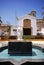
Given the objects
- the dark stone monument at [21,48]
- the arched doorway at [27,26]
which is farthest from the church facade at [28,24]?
the dark stone monument at [21,48]

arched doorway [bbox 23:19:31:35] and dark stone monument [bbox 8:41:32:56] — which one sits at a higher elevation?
arched doorway [bbox 23:19:31:35]

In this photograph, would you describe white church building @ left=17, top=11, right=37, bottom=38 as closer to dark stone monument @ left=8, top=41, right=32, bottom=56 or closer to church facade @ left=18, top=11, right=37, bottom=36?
church facade @ left=18, top=11, right=37, bottom=36

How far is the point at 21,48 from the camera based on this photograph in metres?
6.38

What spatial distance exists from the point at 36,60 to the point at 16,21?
15.3m

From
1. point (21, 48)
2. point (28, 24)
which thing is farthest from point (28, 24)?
point (21, 48)

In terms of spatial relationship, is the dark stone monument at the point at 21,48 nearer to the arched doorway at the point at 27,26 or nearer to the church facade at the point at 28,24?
the church facade at the point at 28,24

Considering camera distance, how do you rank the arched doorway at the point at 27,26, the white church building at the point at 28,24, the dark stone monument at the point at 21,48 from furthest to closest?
the arched doorway at the point at 27,26 < the white church building at the point at 28,24 < the dark stone monument at the point at 21,48

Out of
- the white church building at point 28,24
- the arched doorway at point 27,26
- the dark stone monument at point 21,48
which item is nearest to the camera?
the dark stone monument at point 21,48

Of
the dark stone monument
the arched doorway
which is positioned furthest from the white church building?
the dark stone monument

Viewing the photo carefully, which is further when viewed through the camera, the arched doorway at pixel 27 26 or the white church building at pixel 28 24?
the arched doorway at pixel 27 26

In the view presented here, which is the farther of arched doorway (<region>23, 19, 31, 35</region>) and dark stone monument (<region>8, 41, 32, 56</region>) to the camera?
arched doorway (<region>23, 19, 31, 35</region>)

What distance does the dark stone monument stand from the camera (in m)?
6.38

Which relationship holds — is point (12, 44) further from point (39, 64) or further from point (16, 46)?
point (39, 64)

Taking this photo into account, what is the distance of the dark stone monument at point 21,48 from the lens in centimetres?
638
